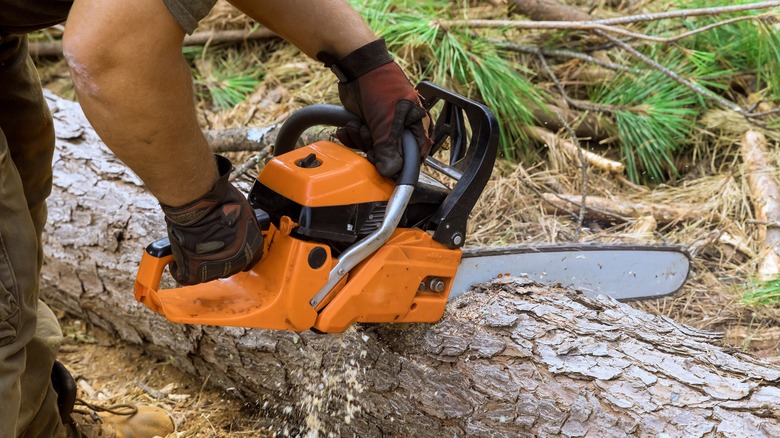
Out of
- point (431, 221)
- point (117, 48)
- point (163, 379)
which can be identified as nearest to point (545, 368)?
point (431, 221)

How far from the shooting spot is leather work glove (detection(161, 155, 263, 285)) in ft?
5.06

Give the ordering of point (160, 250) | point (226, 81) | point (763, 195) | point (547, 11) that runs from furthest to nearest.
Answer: point (226, 81) → point (547, 11) → point (763, 195) → point (160, 250)

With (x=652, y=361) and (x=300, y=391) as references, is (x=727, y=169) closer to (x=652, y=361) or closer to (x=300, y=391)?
(x=652, y=361)

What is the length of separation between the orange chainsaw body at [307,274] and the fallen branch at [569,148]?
1886mm

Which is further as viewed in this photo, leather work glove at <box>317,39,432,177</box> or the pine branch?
the pine branch

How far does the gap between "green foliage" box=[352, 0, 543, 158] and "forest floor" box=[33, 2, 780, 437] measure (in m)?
0.27

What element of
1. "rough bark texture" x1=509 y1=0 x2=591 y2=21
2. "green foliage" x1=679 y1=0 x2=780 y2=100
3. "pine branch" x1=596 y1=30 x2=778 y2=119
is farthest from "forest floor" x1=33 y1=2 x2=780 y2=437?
"rough bark texture" x1=509 y1=0 x2=591 y2=21

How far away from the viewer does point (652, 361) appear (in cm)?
185

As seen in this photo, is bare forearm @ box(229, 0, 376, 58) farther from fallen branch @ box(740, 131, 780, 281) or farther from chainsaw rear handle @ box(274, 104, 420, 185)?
fallen branch @ box(740, 131, 780, 281)

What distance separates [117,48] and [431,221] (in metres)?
0.90

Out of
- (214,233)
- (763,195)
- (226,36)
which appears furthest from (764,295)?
(226,36)

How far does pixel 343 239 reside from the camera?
1.77 metres

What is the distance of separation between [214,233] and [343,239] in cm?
33

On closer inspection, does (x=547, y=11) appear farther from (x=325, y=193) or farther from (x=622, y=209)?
(x=325, y=193)
